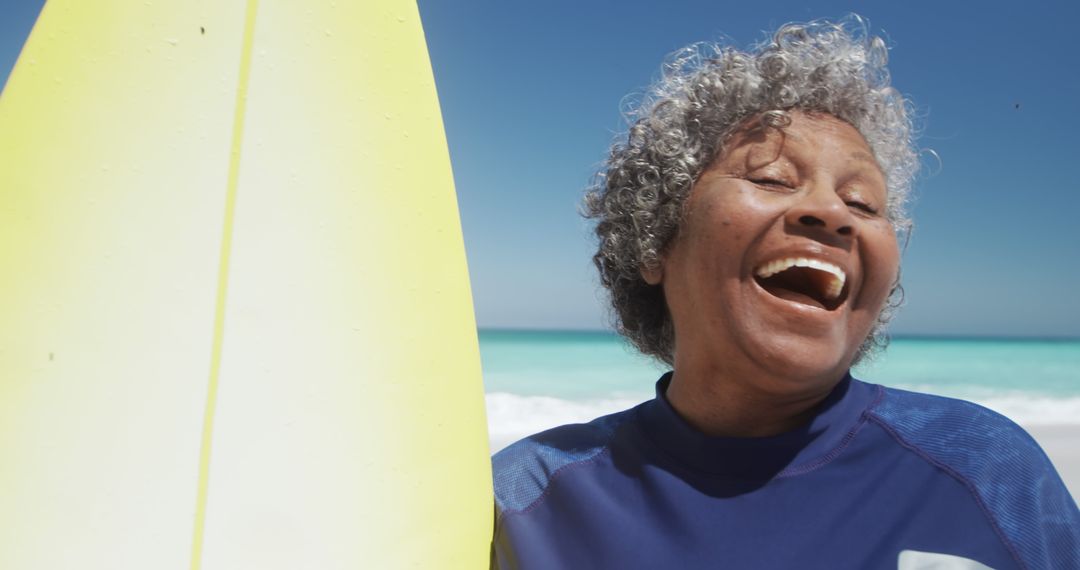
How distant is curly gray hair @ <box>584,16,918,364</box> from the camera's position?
136 cm

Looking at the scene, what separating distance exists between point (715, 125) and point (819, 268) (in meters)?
0.38

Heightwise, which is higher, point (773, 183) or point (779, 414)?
point (773, 183)

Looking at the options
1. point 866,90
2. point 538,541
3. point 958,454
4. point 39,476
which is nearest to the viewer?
point 39,476

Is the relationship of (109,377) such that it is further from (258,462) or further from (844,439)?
(844,439)

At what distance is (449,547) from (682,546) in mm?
353

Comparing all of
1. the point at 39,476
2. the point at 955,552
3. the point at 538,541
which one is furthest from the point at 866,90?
the point at 39,476

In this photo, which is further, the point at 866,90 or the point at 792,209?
the point at 866,90

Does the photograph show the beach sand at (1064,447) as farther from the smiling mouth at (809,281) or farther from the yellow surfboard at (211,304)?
the yellow surfboard at (211,304)

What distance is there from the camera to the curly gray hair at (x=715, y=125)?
4.46 ft

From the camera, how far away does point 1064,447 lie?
20.1 feet

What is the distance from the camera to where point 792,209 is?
1.16 m

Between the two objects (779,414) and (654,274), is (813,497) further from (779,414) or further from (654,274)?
(654,274)

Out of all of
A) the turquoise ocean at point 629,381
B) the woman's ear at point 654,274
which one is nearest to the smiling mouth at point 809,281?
the woman's ear at point 654,274

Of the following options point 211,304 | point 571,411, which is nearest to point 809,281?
point 211,304
